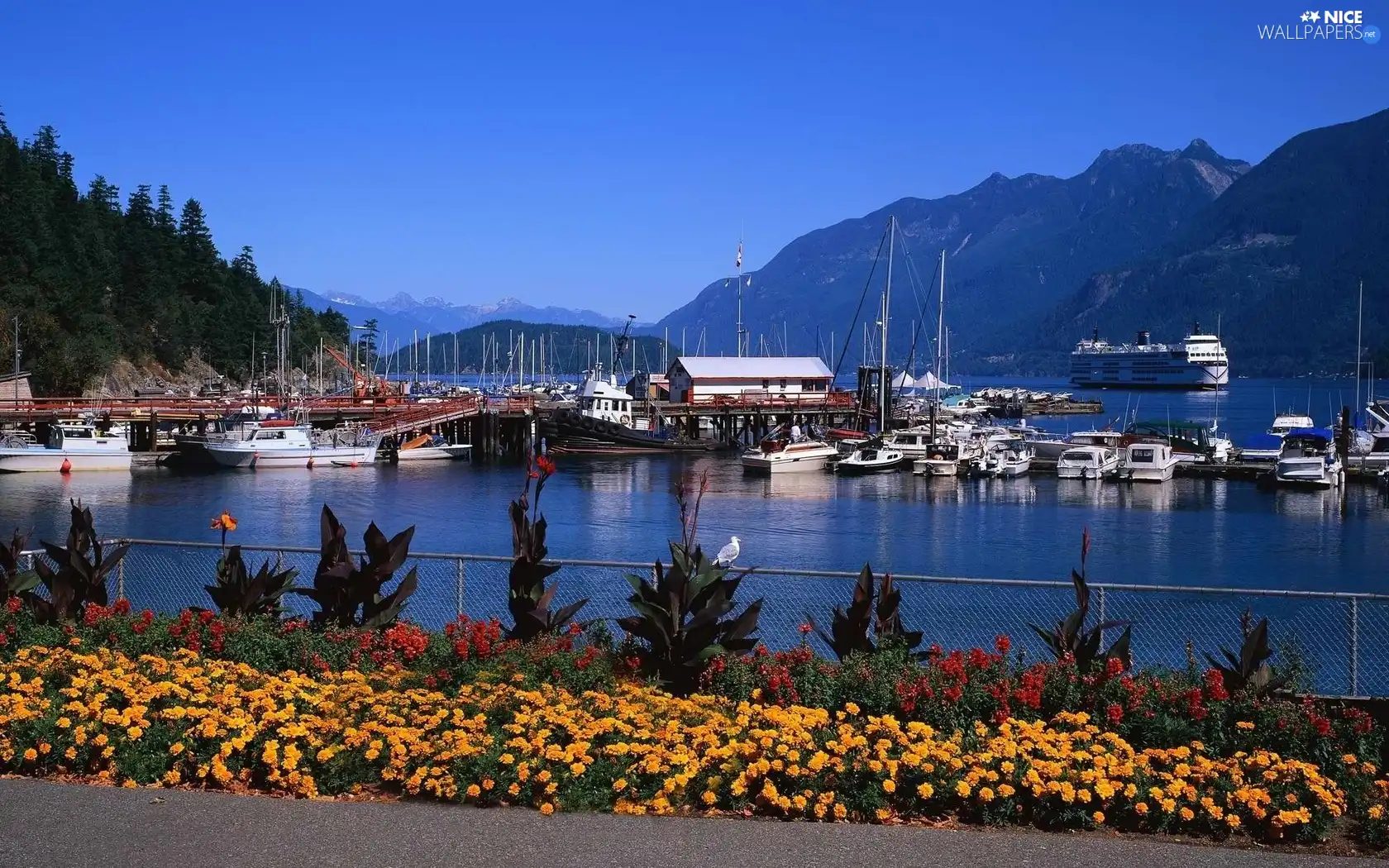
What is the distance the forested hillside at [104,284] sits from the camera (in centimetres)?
8956

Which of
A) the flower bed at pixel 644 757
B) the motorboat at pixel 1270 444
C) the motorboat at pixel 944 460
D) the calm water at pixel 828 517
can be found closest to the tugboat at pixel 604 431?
the calm water at pixel 828 517

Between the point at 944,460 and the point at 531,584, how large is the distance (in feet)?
194

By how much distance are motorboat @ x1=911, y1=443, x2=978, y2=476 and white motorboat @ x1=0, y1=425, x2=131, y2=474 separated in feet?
140

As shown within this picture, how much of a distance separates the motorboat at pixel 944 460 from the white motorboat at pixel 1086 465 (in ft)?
17.3

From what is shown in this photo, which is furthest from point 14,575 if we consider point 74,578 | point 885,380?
point 885,380

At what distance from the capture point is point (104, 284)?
106 meters

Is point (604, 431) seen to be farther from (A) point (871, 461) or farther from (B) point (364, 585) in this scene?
(B) point (364, 585)

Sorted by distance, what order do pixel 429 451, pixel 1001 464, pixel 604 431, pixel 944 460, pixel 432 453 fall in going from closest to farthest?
pixel 1001 464 < pixel 944 460 < pixel 429 451 < pixel 432 453 < pixel 604 431

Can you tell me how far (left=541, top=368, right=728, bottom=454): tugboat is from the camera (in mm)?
85812

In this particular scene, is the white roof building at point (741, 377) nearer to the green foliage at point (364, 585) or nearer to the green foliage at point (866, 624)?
the green foliage at point (364, 585)

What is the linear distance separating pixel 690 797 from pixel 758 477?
196ft

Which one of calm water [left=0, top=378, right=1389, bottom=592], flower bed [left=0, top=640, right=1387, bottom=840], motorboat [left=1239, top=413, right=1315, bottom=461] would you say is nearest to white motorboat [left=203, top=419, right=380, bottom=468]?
calm water [left=0, top=378, right=1389, bottom=592]

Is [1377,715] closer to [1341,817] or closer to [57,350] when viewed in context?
[1341,817]

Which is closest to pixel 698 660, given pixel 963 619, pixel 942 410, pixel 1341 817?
pixel 1341 817
